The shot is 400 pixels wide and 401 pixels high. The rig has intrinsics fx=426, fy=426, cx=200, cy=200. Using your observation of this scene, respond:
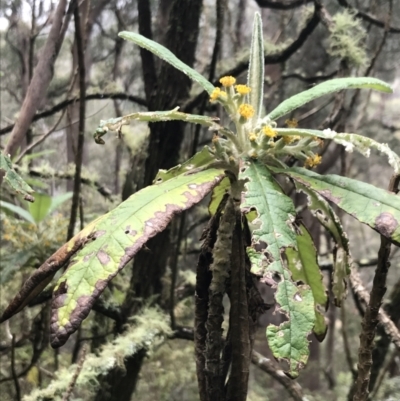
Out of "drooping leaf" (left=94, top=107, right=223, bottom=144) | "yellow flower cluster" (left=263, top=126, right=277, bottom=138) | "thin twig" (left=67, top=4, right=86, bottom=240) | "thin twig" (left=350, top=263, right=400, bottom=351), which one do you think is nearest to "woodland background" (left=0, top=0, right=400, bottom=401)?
"thin twig" (left=67, top=4, right=86, bottom=240)

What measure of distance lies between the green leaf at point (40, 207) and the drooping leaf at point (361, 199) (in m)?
1.15

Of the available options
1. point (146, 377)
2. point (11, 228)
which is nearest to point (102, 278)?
point (11, 228)

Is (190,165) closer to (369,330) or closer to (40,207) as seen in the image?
(369,330)

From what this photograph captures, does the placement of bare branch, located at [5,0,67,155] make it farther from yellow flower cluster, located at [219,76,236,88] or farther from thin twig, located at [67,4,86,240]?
yellow flower cluster, located at [219,76,236,88]

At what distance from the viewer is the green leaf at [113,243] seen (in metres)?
0.51

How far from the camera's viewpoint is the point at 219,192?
2.84 feet

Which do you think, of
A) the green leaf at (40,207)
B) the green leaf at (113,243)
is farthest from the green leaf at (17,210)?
the green leaf at (113,243)

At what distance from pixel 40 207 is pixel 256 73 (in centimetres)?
111

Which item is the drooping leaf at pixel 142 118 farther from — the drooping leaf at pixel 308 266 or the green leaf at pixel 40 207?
the green leaf at pixel 40 207

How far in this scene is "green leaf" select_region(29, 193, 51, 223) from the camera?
1626 millimetres

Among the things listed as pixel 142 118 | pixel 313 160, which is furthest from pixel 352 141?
pixel 142 118

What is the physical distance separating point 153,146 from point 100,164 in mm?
3283

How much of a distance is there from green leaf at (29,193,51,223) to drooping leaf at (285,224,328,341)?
1.13 m

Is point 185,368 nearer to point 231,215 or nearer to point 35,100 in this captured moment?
point 35,100
